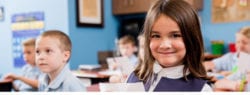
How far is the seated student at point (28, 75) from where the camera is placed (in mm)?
793

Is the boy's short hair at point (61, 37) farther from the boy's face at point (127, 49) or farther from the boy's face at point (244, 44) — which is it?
the boy's face at point (127, 49)

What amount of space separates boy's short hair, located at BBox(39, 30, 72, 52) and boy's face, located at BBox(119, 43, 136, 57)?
96cm

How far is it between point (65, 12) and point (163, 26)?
0.31 metres

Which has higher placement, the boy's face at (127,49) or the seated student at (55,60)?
the seated student at (55,60)

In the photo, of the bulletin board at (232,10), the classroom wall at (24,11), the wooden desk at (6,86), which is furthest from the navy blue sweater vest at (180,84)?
the bulletin board at (232,10)

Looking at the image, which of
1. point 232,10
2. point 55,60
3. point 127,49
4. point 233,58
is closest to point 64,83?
point 55,60

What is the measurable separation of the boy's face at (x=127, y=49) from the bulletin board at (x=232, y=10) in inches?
18.7

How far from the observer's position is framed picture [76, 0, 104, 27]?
0.69 m

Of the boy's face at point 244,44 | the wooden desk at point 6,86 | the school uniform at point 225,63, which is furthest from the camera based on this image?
the school uniform at point 225,63

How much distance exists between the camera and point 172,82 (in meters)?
0.43

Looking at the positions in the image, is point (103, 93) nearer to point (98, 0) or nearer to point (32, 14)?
point (32, 14)

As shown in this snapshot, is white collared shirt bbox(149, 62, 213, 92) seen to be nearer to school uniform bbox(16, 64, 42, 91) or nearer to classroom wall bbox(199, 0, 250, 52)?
school uniform bbox(16, 64, 42, 91)

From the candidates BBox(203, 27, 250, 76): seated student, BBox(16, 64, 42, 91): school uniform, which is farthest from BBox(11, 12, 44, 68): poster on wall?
BBox(203, 27, 250, 76): seated student

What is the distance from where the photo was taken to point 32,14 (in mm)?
615
